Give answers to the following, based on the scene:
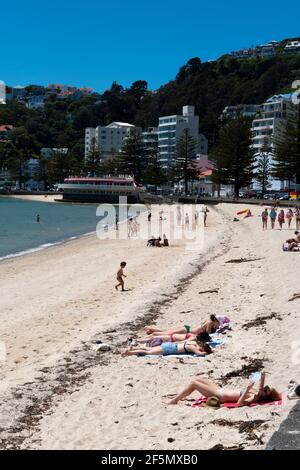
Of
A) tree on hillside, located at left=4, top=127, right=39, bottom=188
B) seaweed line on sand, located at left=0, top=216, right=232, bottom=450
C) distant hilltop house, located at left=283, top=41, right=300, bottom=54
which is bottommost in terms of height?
seaweed line on sand, located at left=0, top=216, right=232, bottom=450

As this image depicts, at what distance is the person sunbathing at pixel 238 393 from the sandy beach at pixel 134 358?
0.15 meters

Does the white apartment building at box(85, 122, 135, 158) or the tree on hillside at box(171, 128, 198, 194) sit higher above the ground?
the white apartment building at box(85, 122, 135, 158)

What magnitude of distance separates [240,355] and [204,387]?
1734 mm

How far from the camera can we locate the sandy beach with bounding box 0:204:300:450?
5.28 meters

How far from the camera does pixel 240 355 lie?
24.8 feet

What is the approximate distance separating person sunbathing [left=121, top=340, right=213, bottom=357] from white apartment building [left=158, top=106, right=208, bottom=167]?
305 feet

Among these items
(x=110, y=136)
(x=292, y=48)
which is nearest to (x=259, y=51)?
(x=292, y=48)

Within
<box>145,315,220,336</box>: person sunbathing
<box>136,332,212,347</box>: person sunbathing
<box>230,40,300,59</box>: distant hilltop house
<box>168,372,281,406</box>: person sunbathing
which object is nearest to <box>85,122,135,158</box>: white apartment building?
<box>230,40,300,59</box>: distant hilltop house

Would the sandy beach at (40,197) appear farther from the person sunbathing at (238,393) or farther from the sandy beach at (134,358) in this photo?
the person sunbathing at (238,393)

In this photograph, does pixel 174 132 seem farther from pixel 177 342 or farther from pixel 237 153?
pixel 177 342

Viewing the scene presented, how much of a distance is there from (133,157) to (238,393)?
84169 mm

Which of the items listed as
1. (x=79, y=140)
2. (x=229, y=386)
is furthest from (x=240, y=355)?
(x=79, y=140)

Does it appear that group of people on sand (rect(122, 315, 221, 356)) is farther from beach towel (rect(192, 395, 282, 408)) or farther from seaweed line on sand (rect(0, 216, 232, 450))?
beach towel (rect(192, 395, 282, 408))
